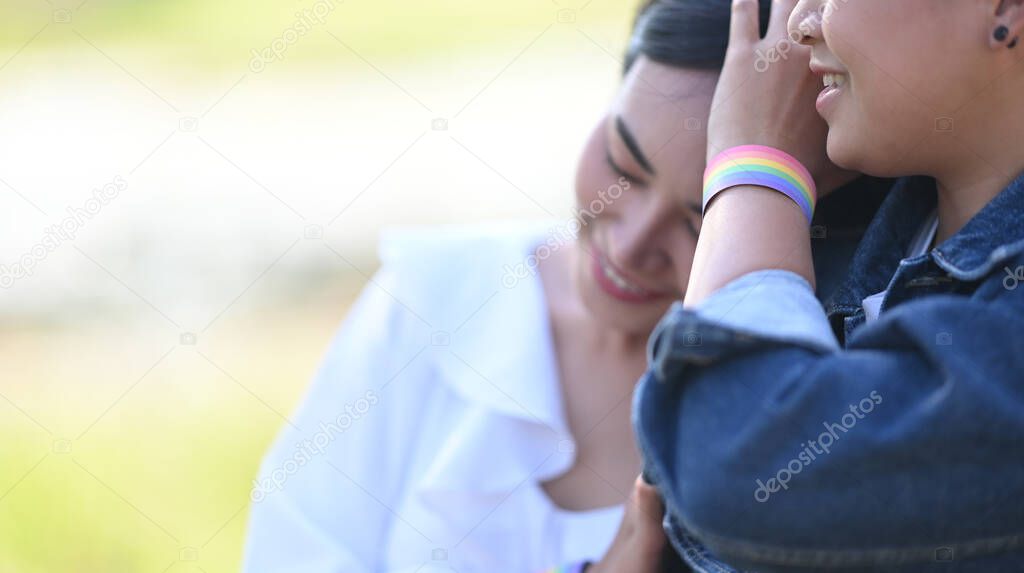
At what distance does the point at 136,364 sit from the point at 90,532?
41.8 inches

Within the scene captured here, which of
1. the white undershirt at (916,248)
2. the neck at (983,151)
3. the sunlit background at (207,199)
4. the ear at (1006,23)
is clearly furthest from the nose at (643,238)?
the sunlit background at (207,199)

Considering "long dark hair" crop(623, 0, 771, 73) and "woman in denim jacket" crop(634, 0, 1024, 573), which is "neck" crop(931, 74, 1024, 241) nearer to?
"woman in denim jacket" crop(634, 0, 1024, 573)

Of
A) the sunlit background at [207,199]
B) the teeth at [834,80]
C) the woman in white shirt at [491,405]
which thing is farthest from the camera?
the sunlit background at [207,199]

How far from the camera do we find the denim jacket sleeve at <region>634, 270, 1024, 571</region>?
80 cm

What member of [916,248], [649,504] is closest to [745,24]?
[916,248]

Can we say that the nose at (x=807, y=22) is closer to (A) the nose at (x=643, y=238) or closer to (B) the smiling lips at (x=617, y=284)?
(A) the nose at (x=643, y=238)

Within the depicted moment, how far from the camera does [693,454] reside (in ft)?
2.79

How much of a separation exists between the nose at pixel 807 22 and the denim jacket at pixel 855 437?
313 millimetres

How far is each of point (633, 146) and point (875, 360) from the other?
2.58 feet

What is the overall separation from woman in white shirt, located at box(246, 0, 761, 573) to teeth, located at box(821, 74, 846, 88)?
0.50 m

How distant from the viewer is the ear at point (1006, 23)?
923 mm

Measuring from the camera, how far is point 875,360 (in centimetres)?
84

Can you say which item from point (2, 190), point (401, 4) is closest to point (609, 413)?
point (2, 190)

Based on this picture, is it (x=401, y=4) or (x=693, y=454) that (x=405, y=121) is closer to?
(x=401, y=4)
